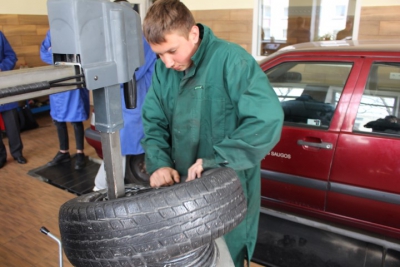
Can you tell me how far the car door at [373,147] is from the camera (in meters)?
2.27

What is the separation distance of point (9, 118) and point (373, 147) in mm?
4087

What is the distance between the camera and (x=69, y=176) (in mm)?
4039

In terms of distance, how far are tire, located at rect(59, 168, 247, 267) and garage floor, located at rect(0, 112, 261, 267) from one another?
5.64 ft

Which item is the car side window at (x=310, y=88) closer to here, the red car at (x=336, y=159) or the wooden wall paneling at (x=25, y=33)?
the red car at (x=336, y=159)

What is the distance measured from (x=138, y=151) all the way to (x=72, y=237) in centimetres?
213

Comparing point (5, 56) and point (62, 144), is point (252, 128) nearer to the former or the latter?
point (62, 144)

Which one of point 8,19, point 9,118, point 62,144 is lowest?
point 62,144

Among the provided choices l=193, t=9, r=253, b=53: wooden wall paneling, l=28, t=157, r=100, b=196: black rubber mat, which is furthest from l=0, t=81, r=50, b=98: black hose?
l=193, t=9, r=253, b=53: wooden wall paneling

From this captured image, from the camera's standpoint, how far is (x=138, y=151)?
3.05 metres

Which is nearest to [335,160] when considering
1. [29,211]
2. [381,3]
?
[29,211]

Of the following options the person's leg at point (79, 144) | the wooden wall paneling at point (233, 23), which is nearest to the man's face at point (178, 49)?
the person's leg at point (79, 144)

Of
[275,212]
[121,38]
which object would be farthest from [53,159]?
[121,38]

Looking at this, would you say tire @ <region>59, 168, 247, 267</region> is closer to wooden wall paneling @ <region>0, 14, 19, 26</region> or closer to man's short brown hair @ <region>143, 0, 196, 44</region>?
man's short brown hair @ <region>143, 0, 196, 44</region>

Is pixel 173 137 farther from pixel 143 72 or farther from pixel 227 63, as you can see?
pixel 143 72
